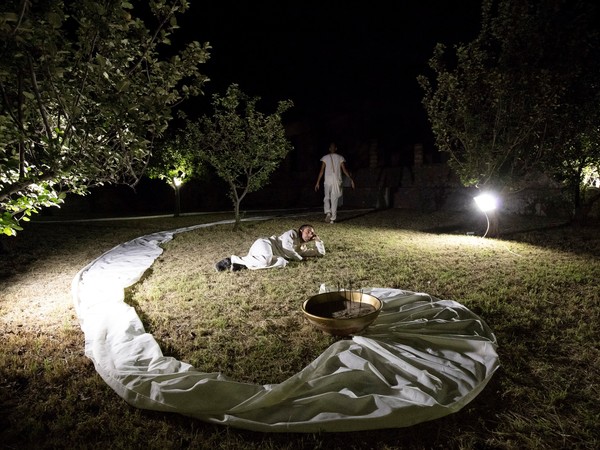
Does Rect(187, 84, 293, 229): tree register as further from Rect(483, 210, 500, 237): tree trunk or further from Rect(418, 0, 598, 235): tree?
Rect(483, 210, 500, 237): tree trunk

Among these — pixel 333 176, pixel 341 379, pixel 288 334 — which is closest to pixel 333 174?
pixel 333 176

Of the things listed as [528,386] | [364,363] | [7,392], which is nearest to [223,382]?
[364,363]

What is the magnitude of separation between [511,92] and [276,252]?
658 cm

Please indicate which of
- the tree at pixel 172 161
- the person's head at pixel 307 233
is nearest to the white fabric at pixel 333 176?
the person's head at pixel 307 233

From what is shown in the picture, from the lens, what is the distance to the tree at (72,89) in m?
2.61

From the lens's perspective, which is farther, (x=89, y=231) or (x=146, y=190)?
(x=146, y=190)

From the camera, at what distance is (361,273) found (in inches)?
229

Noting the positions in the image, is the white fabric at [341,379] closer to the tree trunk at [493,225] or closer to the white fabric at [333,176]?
the tree trunk at [493,225]

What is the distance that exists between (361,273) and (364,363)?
3.11 m

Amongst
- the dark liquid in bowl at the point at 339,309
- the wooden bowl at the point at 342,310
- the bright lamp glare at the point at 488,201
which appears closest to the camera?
the wooden bowl at the point at 342,310

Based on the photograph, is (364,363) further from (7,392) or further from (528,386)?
(7,392)

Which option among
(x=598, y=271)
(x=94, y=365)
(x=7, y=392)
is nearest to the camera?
(x=7, y=392)

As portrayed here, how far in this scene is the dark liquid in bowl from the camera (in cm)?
380

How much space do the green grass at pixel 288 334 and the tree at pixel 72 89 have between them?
1498 millimetres
